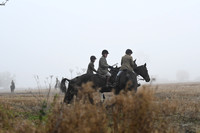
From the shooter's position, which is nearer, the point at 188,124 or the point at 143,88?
the point at 143,88

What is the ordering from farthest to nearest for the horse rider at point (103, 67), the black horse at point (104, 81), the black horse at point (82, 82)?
the horse rider at point (103, 67), the black horse at point (82, 82), the black horse at point (104, 81)

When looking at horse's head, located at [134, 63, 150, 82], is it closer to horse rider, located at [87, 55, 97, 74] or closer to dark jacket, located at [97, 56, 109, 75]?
dark jacket, located at [97, 56, 109, 75]

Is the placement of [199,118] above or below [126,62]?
below

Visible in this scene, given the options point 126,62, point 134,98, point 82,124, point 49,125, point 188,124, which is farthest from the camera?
point 126,62

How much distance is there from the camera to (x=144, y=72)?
455 inches

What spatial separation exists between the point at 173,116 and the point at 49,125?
5388 mm

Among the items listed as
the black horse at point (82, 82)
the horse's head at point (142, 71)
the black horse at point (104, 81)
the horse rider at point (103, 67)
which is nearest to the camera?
the black horse at point (104, 81)

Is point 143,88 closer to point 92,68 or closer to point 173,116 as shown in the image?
point 173,116

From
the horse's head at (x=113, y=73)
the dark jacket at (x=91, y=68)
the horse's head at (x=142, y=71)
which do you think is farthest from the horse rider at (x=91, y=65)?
the horse's head at (x=142, y=71)

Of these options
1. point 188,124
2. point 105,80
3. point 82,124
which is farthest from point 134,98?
point 105,80

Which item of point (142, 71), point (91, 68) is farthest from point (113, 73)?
point (142, 71)

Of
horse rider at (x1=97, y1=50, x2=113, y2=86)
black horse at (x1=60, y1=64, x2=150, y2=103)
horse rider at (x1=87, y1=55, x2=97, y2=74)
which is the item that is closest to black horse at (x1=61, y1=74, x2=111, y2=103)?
black horse at (x1=60, y1=64, x2=150, y2=103)

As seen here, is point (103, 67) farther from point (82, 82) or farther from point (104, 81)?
point (82, 82)

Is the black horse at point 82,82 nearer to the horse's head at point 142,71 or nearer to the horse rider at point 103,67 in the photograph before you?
the horse rider at point 103,67
